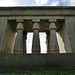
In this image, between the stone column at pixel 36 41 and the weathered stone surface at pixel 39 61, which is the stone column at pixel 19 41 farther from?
the weathered stone surface at pixel 39 61

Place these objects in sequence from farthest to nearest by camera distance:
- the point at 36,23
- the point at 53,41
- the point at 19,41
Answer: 1. the point at 36,23
2. the point at 19,41
3. the point at 53,41

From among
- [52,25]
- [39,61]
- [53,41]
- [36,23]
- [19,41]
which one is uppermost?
[36,23]

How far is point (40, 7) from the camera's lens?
13.6 meters

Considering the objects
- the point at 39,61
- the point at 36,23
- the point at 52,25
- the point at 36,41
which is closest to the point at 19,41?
the point at 36,41

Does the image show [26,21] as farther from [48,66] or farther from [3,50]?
[48,66]

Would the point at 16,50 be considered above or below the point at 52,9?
below

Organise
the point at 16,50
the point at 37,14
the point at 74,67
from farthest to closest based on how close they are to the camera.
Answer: the point at 37,14 → the point at 16,50 → the point at 74,67

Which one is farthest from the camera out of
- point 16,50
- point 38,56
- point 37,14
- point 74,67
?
point 37,14

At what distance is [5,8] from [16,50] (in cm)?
716

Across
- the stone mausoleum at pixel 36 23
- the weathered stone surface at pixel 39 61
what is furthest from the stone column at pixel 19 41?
the weathered stone surface at pixel 39 61

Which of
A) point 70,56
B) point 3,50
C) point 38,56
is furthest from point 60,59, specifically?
point 3,50

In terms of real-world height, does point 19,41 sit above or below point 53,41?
above

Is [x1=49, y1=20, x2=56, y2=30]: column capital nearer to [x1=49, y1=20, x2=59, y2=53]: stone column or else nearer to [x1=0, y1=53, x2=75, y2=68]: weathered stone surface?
[x1=49, y1=20, x2=59, y2=53]: stone column

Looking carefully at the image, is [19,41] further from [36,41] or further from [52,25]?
[52,25]
